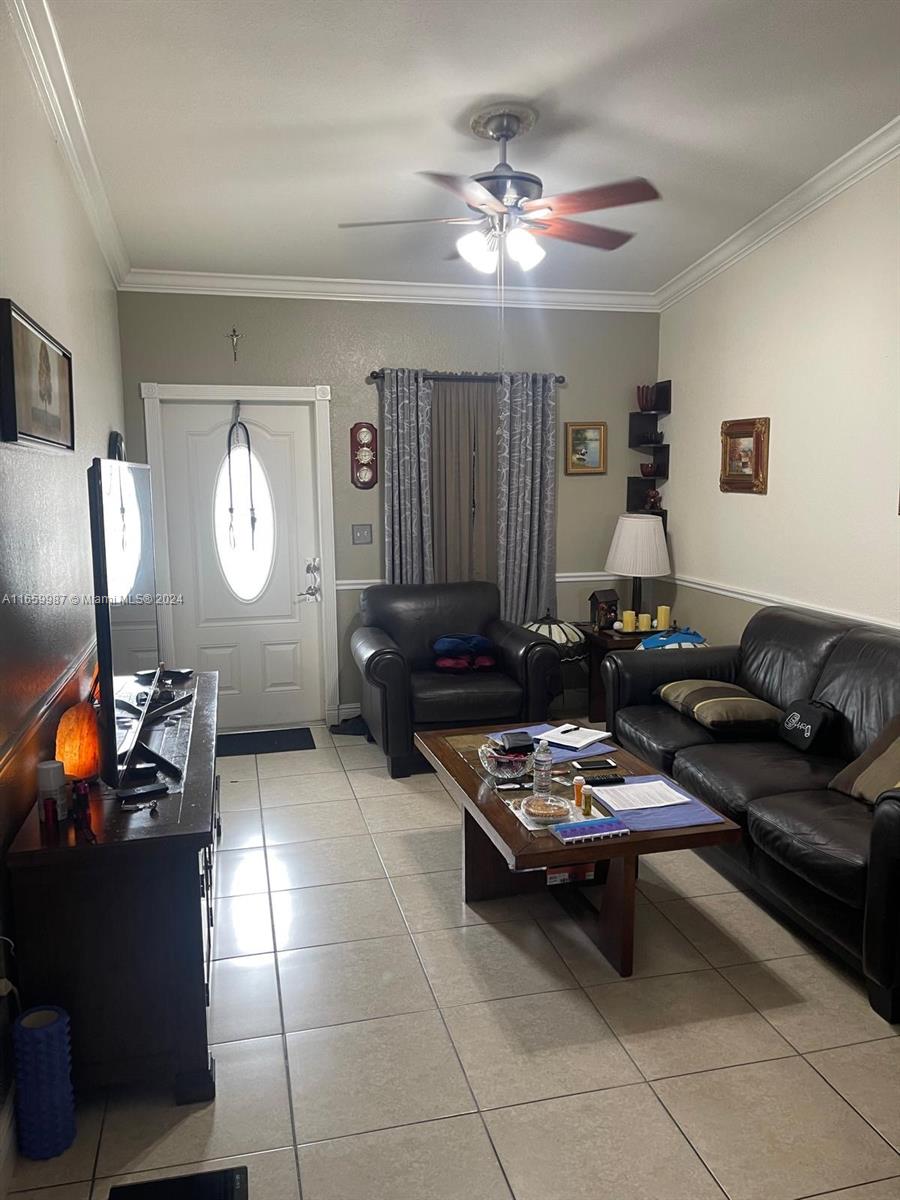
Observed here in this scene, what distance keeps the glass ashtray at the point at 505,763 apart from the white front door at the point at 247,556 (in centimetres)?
244

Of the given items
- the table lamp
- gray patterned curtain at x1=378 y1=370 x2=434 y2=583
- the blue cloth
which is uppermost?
gray patterned curtain at x1=378 y1=370 x2=434 y2=583

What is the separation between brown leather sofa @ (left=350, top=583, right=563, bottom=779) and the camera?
4.29m

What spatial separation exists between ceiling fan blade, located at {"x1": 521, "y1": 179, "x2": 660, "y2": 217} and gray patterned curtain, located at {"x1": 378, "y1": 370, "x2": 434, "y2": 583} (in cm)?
212

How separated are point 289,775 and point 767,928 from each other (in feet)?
8.08

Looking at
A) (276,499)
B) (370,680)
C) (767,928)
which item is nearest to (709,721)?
(767,928)

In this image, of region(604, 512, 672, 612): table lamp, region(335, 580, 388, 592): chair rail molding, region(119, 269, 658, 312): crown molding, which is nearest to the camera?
region(119, 269, 658, 312): crown molding

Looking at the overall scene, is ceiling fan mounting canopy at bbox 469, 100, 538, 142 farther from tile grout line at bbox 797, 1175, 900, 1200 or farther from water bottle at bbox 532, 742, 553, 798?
tile grout line at bbox 797, 1175, 900, 1200

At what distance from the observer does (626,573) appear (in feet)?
16.7

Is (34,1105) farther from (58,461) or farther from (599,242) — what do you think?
(599,242)

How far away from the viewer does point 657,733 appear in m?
3.56

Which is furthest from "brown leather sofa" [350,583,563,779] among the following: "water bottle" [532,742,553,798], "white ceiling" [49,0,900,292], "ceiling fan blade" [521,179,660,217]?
"ceiling fan blade" [521,179,660,217]

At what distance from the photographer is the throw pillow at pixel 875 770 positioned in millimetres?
2689

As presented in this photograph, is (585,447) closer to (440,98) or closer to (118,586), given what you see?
(440,98)

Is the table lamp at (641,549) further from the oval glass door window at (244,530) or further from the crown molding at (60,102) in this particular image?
the crown molding at (60,102)
